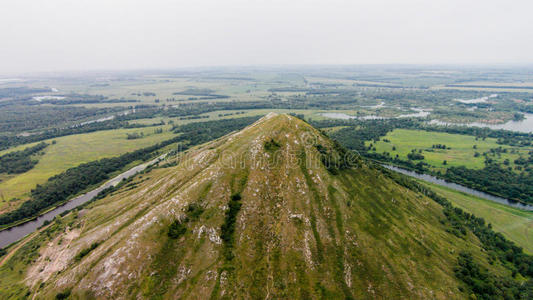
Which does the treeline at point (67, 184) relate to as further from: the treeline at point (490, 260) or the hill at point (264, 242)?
the treeline at point (490, 260)

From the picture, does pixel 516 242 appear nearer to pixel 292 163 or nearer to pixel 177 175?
pixel 292 163

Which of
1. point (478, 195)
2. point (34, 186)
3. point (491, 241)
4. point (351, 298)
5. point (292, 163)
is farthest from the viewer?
point (34, 186)

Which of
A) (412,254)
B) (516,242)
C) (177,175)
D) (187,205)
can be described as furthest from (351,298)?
(516,242)

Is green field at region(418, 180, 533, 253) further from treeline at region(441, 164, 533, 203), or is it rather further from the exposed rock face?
the exposed rock face

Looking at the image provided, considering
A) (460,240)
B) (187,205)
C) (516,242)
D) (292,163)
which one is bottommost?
(516,242)

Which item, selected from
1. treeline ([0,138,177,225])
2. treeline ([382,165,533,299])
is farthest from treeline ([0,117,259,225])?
treeline ([382,165,533,299])

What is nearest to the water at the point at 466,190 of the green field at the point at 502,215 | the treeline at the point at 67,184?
the green field at the point at 502,215
